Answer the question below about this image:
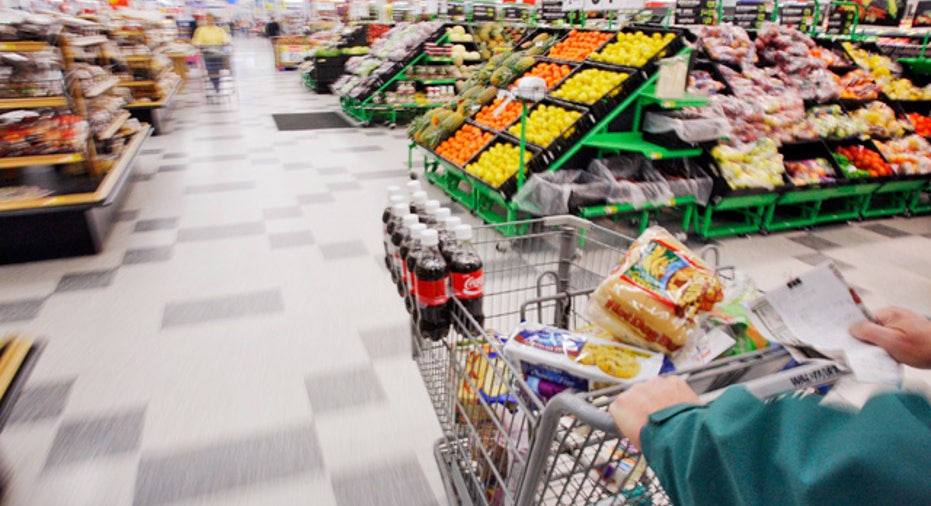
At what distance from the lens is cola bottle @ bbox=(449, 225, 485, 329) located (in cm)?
135

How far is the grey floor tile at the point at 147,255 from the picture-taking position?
372cm

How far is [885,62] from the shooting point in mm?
5480

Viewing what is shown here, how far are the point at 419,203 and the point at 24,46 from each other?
3614 millimetres

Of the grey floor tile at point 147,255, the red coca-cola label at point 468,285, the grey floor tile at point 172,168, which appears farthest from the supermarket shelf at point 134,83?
the red coca-cola label at point 468,285

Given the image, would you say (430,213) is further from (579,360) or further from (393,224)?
(579,360)

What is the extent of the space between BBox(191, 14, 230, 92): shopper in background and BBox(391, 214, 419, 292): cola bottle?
32.7 feet

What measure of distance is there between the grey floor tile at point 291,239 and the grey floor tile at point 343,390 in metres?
1.69

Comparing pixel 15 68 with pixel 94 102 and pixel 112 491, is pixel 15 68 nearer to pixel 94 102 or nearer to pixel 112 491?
pixel 94 102

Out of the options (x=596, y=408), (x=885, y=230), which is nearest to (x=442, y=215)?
(x=596, y=408)

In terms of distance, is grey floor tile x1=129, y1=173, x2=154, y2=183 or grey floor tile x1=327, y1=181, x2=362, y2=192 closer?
grey floor tile x1=327, y1=181, x2=362, y2=192

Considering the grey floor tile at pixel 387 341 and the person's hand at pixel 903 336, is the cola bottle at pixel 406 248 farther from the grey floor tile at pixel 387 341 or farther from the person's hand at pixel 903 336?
the grey floor tile at pixel 387 341

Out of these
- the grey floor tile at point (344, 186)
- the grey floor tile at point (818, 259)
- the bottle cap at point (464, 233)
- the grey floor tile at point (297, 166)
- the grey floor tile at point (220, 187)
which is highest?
the bottle cap at point (464, 233)

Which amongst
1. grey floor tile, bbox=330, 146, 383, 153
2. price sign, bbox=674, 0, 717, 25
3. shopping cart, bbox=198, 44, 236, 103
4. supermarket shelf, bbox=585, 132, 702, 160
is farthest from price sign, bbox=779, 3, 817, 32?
shopping cart, bbox=198, 44, 236, 103

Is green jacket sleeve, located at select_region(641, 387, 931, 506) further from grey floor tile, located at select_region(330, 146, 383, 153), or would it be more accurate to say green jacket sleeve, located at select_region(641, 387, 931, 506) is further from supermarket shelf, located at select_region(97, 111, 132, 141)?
grey floor tile, located at select_region(330, 146, 383, 153)
